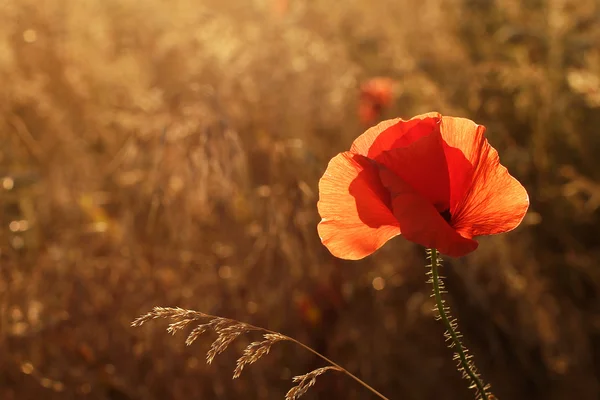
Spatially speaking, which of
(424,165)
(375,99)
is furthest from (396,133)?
(375,99)

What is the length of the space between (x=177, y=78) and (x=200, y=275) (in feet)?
3.40

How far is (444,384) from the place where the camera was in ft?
5.85

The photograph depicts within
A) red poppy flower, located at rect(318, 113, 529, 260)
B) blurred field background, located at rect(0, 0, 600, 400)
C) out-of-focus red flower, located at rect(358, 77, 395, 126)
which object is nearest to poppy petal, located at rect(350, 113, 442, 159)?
red poppy flower, located at rect(318, 113, 529, 260)

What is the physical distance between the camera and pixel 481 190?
34.6 inches

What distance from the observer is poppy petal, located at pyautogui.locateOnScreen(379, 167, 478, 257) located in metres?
0.81

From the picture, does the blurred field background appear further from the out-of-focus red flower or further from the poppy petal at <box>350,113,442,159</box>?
the poppy petal at <box>350,113,442,159</box>

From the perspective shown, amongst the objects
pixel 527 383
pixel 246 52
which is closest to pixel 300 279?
pixel 527 383

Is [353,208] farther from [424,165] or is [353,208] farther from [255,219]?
[255,219]

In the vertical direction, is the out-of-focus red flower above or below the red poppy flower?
below

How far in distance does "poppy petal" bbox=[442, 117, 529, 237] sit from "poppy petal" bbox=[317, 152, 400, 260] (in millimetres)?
83

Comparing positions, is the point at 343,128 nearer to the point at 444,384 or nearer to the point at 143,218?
the point at 143,218

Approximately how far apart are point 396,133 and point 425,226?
138mm

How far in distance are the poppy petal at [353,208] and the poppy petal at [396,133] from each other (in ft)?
0.10

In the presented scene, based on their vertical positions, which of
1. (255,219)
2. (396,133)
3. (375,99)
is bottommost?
(255,219)
